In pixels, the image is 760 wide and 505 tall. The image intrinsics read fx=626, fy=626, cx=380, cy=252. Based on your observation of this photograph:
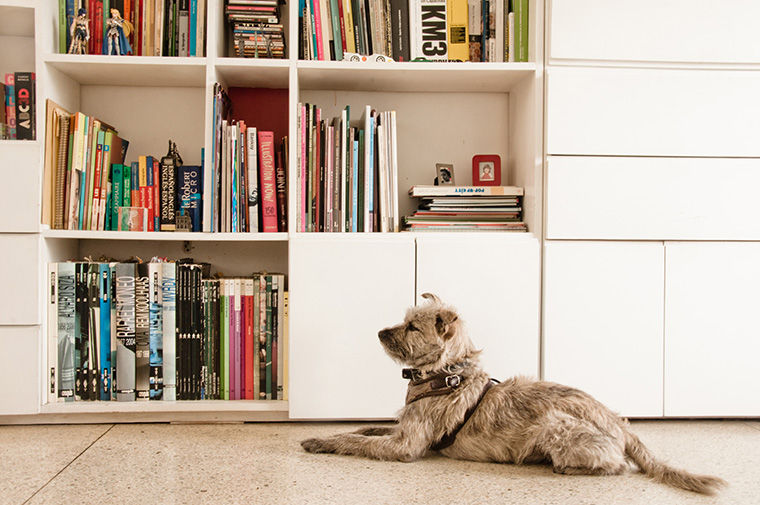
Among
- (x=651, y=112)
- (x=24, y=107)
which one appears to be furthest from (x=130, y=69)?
(x=651, y=112)

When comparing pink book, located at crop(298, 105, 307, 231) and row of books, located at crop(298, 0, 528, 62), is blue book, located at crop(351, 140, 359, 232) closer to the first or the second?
pink book, located at crop(298, 105, 307, 231)

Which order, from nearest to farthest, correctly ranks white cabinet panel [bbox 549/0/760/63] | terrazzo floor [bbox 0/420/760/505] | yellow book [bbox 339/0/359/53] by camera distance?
terrazzo floor [bbox 0/420/760/505]
white cabinet panel [bbox 549/0/760/63]
yellow book [bbox 339/0/359/53]

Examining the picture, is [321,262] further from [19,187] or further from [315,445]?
[19,187]

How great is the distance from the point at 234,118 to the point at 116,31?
0.49m

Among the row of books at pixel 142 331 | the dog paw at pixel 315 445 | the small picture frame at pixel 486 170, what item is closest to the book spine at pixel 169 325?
the row of books at pixel 142 331

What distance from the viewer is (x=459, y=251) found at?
2098 mm

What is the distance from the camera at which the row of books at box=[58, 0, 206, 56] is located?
216 cm

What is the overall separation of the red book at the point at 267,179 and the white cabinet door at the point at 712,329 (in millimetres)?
1343

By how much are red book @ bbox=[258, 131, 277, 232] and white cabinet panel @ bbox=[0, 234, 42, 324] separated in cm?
76

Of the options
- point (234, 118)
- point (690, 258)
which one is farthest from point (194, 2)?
point (690, 258)

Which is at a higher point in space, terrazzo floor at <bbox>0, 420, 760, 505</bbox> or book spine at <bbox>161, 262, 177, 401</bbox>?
book spine at <bbox>161, 262, 177, 401</bbox>

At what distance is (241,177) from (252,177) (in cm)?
4

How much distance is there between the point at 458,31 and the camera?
2266 millimetres

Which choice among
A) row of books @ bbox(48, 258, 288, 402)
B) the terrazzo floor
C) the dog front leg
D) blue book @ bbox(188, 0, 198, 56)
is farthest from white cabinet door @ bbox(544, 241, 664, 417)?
blue book @ bbox(188, 0, 198, 56)
